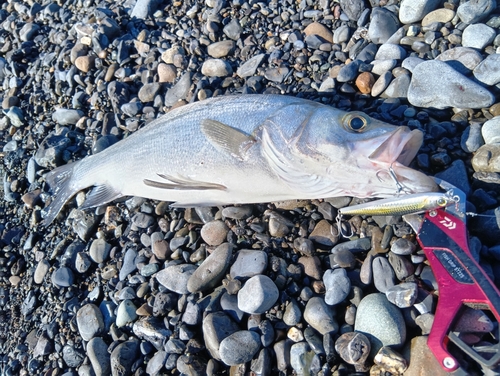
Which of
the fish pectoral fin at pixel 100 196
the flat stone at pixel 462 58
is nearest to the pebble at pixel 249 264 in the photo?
the fish pectoral fin at pixel 100 196

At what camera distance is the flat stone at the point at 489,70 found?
3113 millimetres

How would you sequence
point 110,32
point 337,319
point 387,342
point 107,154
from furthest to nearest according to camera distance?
point 110,32, point 107,154, point 337,319, point 387,342

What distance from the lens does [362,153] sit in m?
2.54

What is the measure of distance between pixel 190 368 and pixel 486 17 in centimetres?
380

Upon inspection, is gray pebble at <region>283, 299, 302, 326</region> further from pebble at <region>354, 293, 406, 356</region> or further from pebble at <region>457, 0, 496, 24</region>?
pebble at <region>457, 0, 496, 24</region>

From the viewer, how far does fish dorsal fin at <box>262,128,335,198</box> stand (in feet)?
8.98

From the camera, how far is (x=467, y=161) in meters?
2.96

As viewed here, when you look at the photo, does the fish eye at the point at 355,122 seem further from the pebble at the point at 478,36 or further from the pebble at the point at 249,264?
the pebble at the point at 478,36

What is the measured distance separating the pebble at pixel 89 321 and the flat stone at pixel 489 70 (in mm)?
3659

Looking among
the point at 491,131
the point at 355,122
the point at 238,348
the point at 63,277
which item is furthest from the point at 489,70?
the point at 63,277

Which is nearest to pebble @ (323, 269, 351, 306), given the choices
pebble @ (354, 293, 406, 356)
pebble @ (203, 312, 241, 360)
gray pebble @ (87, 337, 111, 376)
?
pebble @ (354, 293, 406, 356)

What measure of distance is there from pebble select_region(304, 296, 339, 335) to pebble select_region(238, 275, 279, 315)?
9.6 inches

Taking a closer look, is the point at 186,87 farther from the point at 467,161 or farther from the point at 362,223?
the point at 467,161

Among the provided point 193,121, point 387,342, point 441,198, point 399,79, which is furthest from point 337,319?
point 399,79
